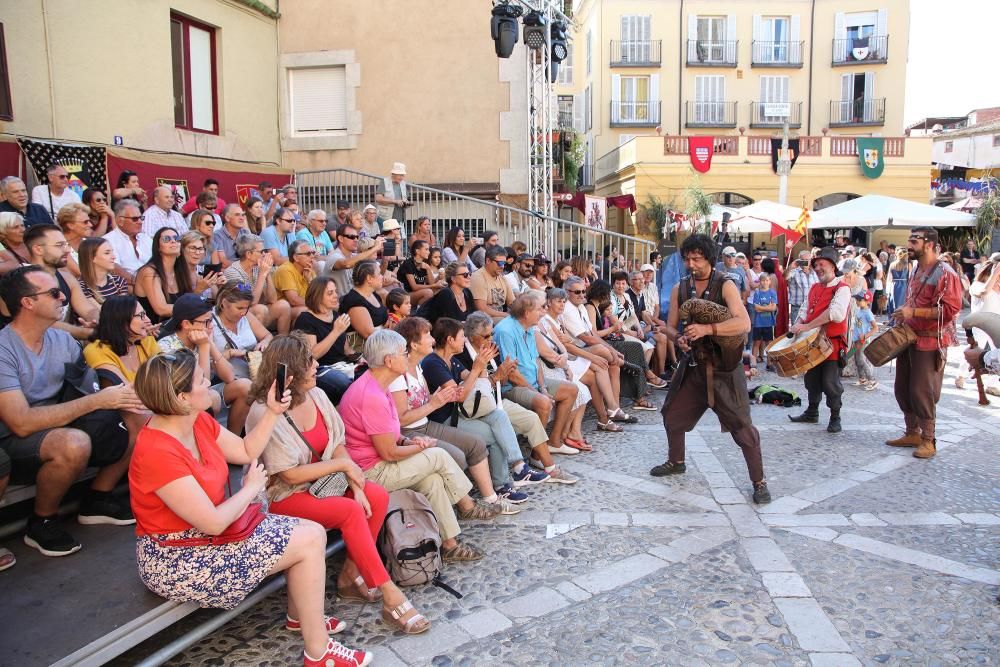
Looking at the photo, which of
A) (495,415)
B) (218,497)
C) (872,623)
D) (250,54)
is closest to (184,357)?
(218,497)

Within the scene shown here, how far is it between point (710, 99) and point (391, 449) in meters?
34.4

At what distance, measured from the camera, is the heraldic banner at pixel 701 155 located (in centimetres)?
2850

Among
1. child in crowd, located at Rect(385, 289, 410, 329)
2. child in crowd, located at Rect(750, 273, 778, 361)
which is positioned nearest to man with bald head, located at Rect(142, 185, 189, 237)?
child in crowd, located at Rect(385, 289, 410, 329)

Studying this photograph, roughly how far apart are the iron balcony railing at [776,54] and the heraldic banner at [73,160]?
32.3m

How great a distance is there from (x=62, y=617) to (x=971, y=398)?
9.97 m

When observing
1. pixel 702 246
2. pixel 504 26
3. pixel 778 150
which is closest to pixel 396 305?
pixel 702 246

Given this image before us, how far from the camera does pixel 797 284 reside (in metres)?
11.9

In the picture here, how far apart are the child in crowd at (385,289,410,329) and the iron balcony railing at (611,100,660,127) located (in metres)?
30.9

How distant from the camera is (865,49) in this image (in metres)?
33.8

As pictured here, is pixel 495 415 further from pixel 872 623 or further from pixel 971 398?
pixel 971 398

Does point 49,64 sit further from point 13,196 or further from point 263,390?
point 263,390

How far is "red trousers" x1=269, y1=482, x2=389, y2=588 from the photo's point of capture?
380 cm

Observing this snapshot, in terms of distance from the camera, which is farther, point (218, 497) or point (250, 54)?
point (250, 54)

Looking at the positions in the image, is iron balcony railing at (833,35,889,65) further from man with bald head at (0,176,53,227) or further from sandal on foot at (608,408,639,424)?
man with bald head at (0,176,53,227)
